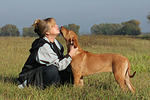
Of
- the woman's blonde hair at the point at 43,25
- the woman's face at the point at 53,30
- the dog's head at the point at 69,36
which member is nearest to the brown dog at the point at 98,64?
the dog's head at the point at 69,36

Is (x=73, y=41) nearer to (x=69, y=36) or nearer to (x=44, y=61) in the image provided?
(x=69, y=36)

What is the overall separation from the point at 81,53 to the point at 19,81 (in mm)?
1667

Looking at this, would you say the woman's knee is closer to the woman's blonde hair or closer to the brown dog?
the brown dog

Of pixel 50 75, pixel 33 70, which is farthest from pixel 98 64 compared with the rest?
pixel 33 70

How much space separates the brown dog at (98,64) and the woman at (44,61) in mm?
184

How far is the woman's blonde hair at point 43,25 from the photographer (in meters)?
3.64

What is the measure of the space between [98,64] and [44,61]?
1.20 meters

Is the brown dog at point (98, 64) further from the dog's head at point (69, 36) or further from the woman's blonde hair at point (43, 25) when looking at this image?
the woman's blonde hair at point (43, 25)

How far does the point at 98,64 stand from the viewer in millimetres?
3482

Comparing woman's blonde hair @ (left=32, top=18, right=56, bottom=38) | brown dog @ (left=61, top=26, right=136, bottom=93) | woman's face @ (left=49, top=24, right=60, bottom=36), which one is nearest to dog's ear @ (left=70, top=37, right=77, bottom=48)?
brown dog @ (left=61, top=26, right=136, bottom=93)

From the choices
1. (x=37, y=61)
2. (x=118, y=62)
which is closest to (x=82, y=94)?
(x=118, y=62)

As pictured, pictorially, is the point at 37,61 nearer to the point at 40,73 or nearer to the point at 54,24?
the point at 40,73

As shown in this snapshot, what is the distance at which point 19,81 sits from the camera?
3.85 meters

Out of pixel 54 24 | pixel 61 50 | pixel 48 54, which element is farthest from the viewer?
pixel 61 50
